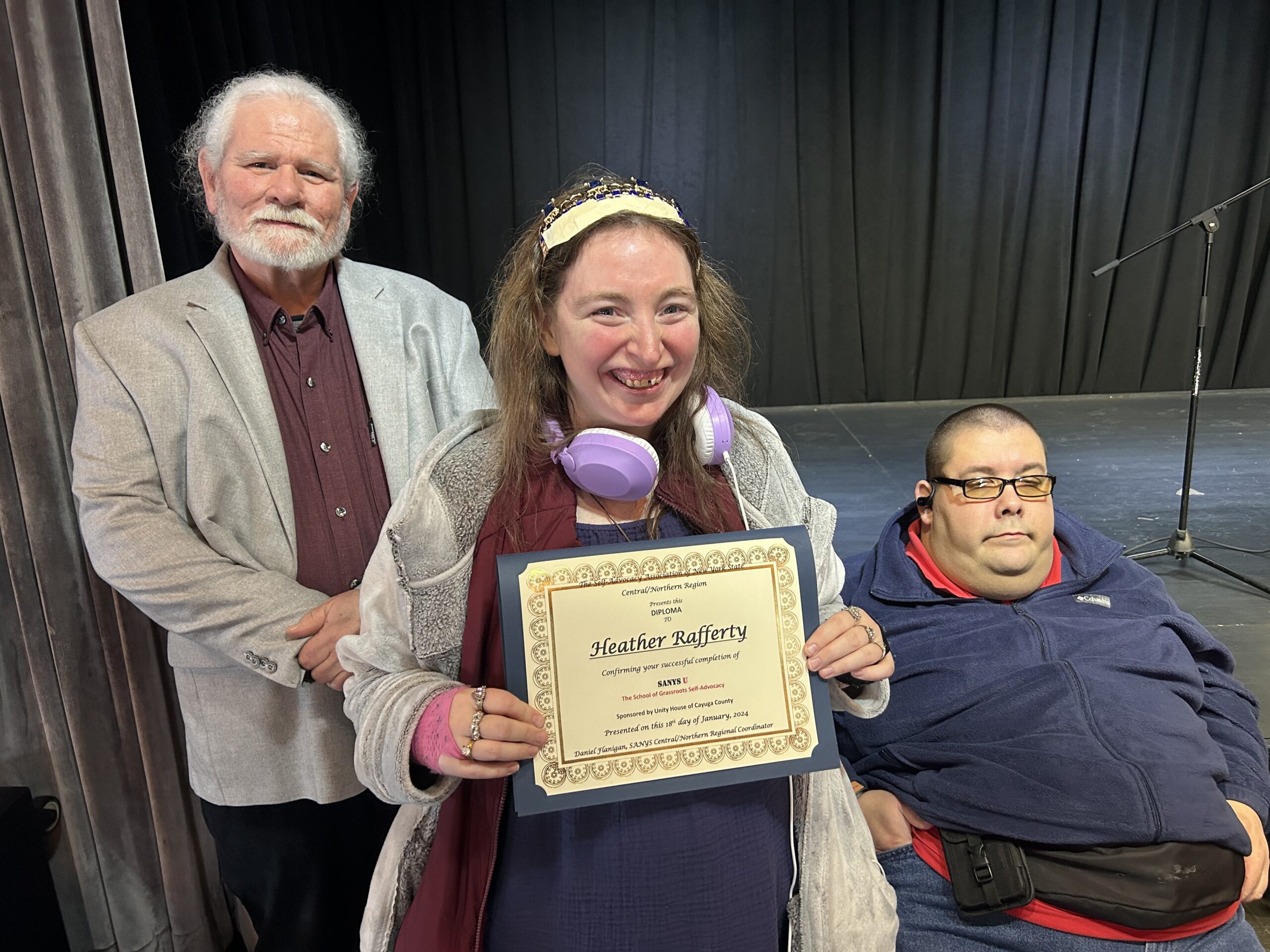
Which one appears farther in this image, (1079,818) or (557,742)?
(1079,818)

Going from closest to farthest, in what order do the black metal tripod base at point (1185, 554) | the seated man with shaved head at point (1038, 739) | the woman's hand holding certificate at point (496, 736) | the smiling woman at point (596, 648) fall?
the woman's hand holding certificate at point (496, 736) < the smiling woman at point (596, 648) < the seated man with shaved head at point (1038, 739) < the black metal tripod base at point (1185, 554)

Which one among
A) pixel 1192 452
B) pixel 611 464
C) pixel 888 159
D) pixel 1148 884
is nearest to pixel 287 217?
pixel 611 464

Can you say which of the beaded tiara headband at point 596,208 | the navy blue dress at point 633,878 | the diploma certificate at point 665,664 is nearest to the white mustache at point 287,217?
the beaded tiara headband at point 596,208

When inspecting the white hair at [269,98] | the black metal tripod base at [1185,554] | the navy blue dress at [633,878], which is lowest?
the black metal tripod base at [1185,554]

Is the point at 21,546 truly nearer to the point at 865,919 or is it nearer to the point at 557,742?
the point at 557,742

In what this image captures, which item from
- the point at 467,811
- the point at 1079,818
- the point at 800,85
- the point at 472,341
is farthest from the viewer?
the point at 800,85

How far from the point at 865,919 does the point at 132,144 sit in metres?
1.70

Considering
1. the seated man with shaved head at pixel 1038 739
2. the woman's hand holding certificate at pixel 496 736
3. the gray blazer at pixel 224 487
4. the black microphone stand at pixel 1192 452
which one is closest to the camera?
the woman's hand holding certificate at pixel 496 736

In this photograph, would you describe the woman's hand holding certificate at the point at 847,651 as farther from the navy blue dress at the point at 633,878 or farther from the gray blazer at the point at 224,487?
the gray blazer at the point at 224,487

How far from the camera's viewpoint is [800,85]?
6.01 metres

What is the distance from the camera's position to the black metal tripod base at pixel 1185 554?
3029mm

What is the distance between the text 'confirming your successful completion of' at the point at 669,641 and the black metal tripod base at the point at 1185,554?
280 cm

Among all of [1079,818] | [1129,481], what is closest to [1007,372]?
[1129,481]

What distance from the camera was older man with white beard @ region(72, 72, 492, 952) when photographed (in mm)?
1197
